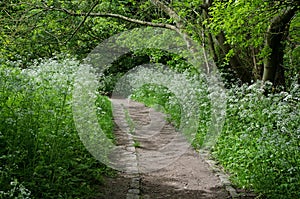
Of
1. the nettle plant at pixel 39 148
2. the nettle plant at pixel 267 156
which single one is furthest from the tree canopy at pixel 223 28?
the nettle plant at pixel 39 148

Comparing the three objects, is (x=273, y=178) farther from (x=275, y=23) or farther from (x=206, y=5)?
(x=206, y=5)

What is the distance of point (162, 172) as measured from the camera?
6926 millimetres

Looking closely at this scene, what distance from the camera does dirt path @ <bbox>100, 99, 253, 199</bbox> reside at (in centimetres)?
570

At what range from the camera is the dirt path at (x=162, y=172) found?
5699 millimetres

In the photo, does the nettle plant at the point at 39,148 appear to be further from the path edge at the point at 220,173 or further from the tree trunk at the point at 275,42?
the tree trunk at the point at 275,42

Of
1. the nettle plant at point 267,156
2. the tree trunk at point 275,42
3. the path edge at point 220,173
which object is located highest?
the tree trunk at point 275,42

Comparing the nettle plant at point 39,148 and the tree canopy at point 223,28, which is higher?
the tree canopy at point 223,28

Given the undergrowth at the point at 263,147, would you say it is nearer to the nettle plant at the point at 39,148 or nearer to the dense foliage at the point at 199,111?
the dense foliage at the point at 199,111

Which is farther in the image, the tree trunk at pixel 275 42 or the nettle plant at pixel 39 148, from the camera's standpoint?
the tree trunk at pixel 275 42

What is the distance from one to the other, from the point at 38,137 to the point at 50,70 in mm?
3952

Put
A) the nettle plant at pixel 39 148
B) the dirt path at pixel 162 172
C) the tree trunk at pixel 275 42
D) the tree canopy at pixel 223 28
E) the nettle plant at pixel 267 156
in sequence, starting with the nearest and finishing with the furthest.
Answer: the nettle plant at pixel 39 148, the nettle plant at pixel 267 156, the dirt path at pixel 162 172, the tree canopy at pixel 223 28, the tree trunk at pixel 275 42

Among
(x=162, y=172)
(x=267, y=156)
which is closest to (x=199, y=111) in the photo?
(x=162, y=172)

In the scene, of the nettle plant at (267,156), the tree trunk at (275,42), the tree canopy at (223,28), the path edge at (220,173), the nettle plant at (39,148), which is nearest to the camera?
the nettle plant at (39,148)

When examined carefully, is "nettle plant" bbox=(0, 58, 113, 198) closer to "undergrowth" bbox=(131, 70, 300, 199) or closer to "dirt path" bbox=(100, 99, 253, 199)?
"dirt path" bbox=(100, 99, 253, 199)
